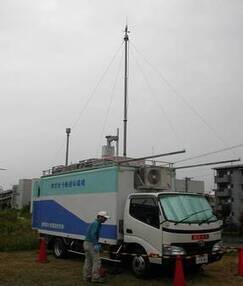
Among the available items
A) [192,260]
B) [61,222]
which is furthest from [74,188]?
[192,260]

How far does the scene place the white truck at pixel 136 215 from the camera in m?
11.4

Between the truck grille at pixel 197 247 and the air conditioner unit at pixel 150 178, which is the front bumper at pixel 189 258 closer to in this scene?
the truck grille at pixel 197 247

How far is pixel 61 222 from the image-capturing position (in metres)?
15.5

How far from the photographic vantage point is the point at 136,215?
12.2 meters

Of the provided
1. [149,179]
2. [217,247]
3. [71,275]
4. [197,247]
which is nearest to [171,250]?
[197,247]

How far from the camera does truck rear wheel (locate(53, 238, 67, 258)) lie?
15.6 metres

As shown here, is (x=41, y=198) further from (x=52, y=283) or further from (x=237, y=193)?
(x=237, y=193)

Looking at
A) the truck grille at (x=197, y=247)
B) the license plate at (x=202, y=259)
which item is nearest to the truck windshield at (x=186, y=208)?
the truck grille at (x=197, y=247)

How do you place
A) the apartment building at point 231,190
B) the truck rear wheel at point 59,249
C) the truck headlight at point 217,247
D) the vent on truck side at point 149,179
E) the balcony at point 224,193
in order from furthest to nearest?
the balcony at point 224,193 → the apartment building at point 231,190 → the truck rear wheel at point 59,249 → the vent on truck side at point 149,179 → the truck headlight at point 217,247

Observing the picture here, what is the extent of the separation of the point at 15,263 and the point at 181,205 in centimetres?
618

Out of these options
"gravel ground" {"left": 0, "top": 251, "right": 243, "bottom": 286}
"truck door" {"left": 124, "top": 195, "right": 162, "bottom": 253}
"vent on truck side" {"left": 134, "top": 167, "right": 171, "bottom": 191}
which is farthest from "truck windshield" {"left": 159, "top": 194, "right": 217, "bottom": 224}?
"gravel ground" {"left": 0, "top": 251, "right": 243, "bottom": 286}

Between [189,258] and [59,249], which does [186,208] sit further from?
[59,249]

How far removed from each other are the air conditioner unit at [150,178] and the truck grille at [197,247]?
2289mm

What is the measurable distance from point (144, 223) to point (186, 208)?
1178 millimetres
